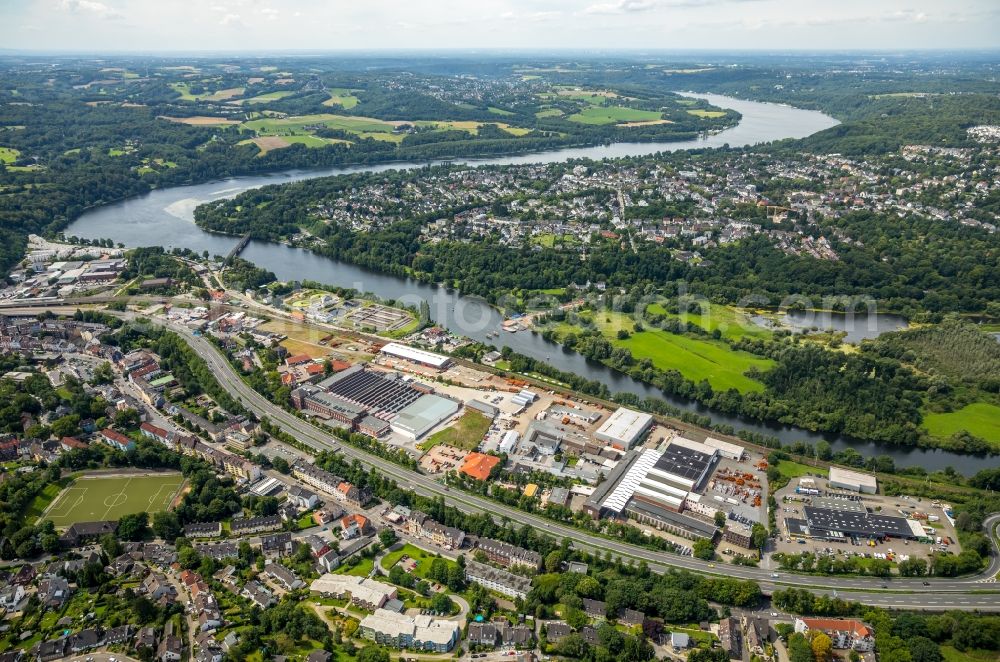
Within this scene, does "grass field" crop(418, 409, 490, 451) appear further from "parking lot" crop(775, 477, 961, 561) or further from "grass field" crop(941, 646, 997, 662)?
"grass field" crop(941, 646, 997, 662)

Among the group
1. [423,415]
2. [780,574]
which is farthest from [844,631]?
[423,415]

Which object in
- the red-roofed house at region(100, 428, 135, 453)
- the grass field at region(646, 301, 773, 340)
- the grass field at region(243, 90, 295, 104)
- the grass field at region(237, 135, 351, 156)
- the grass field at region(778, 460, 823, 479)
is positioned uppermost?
the grass field at region(243, 90, 295, 104)

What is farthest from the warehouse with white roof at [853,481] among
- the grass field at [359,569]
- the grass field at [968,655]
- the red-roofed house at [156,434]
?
the red-roofed house at [156,434]

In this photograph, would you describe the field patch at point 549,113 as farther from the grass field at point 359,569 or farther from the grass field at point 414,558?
the grass field at point 359,569

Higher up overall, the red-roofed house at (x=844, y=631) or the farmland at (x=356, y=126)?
the farmland at (x=356, y=126)

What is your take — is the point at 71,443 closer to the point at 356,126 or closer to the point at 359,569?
the point at 359,569

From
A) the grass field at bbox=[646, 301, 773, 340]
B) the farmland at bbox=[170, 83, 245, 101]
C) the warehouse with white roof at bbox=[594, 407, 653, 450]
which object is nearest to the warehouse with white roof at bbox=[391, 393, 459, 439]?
the warehouse with white roof at bbox=[594, 407, 653, 450]
